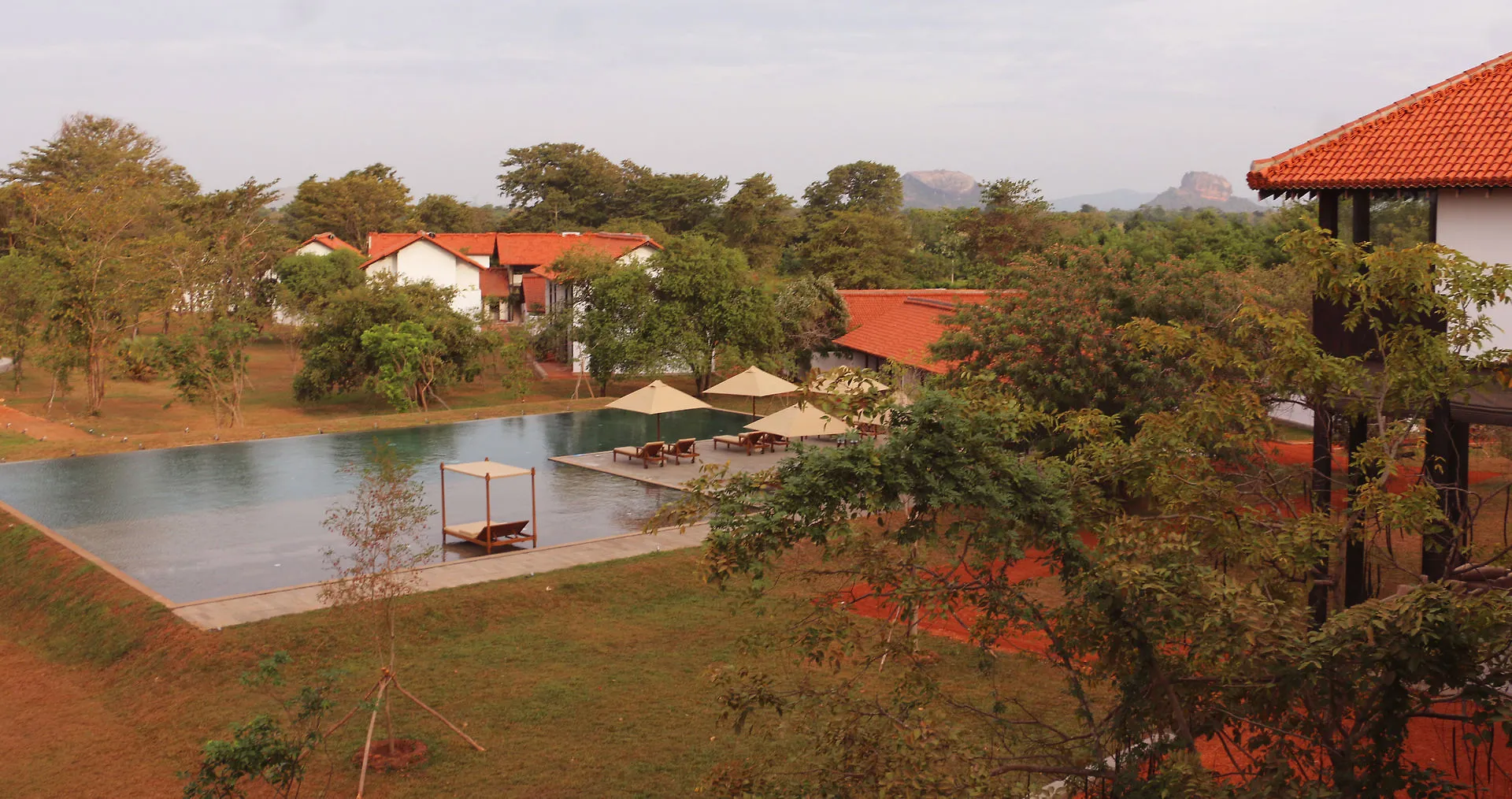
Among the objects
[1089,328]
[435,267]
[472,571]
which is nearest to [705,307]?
[1089,328]

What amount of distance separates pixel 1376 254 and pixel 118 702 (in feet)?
42.3

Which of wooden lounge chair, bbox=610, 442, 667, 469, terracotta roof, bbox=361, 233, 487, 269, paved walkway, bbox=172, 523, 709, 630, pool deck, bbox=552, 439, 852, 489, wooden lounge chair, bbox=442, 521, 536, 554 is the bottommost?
paved walkway, bbox=172, 523, 709, 630

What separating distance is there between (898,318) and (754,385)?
9249mm

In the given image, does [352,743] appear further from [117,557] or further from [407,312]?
[407,312]

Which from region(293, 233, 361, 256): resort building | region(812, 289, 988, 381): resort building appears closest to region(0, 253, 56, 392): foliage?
region(293, 233, 361, 256): resort building

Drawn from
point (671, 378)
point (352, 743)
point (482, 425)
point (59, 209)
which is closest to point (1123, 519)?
point (352, 743)

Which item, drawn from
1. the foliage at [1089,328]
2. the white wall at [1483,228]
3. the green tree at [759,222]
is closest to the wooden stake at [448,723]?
the foliage at [1089,328]

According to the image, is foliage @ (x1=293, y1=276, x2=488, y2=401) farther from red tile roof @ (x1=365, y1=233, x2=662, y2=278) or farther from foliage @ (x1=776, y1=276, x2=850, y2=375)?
red tile roof @ (x1=365, y1=233, x2=662, y2=278)

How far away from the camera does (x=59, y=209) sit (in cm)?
3700

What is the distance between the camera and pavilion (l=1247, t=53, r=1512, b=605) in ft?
35.7

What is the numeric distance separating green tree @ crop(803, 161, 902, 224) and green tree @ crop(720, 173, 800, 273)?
17.8 ft

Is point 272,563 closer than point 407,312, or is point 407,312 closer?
point 272,563

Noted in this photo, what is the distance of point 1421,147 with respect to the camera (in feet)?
37.7

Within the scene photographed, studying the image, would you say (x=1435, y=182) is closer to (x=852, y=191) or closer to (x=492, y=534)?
(x=492, y=534)
